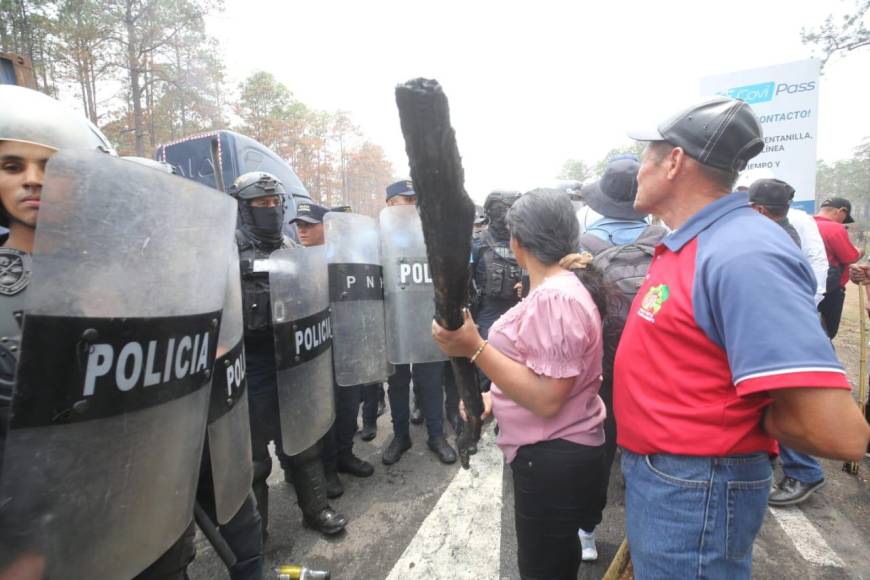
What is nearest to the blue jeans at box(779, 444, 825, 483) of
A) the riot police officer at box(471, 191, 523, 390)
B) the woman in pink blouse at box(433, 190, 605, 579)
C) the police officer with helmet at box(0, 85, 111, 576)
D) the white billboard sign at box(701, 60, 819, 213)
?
the woman in pink blouse at box(433, 190, 605, 579)

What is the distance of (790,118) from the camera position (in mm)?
4473

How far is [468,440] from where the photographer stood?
5.41 feet

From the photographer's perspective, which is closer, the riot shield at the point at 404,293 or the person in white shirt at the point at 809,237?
the riot shield at the point at 404,293

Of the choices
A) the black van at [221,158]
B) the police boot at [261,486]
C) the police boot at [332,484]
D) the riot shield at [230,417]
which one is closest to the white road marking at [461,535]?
the police boot at [332,484]

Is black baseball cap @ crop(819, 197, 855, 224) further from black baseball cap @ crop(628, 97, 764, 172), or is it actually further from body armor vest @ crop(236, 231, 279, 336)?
body armor vest @ crop(236, 231, 279, 336)

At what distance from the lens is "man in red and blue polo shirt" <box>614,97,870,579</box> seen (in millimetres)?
953

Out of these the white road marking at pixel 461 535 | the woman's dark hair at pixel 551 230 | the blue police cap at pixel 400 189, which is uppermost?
the blue police cap at pixel 400 189

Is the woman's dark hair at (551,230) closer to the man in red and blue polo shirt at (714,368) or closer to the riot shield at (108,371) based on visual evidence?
the man in red and blue polo shirt at (714,368)

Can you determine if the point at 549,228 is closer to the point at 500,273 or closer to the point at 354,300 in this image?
the point at 354,300

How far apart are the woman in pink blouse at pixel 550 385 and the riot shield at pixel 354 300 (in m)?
1.30

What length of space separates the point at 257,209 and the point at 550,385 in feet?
6.66

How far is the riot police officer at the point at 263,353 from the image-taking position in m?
2.35

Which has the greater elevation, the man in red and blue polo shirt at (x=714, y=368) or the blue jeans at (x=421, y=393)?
the man in red and blue polo shirt at (x=714, y=368)

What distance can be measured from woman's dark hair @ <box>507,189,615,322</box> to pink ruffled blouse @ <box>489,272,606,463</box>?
3.7 inches
